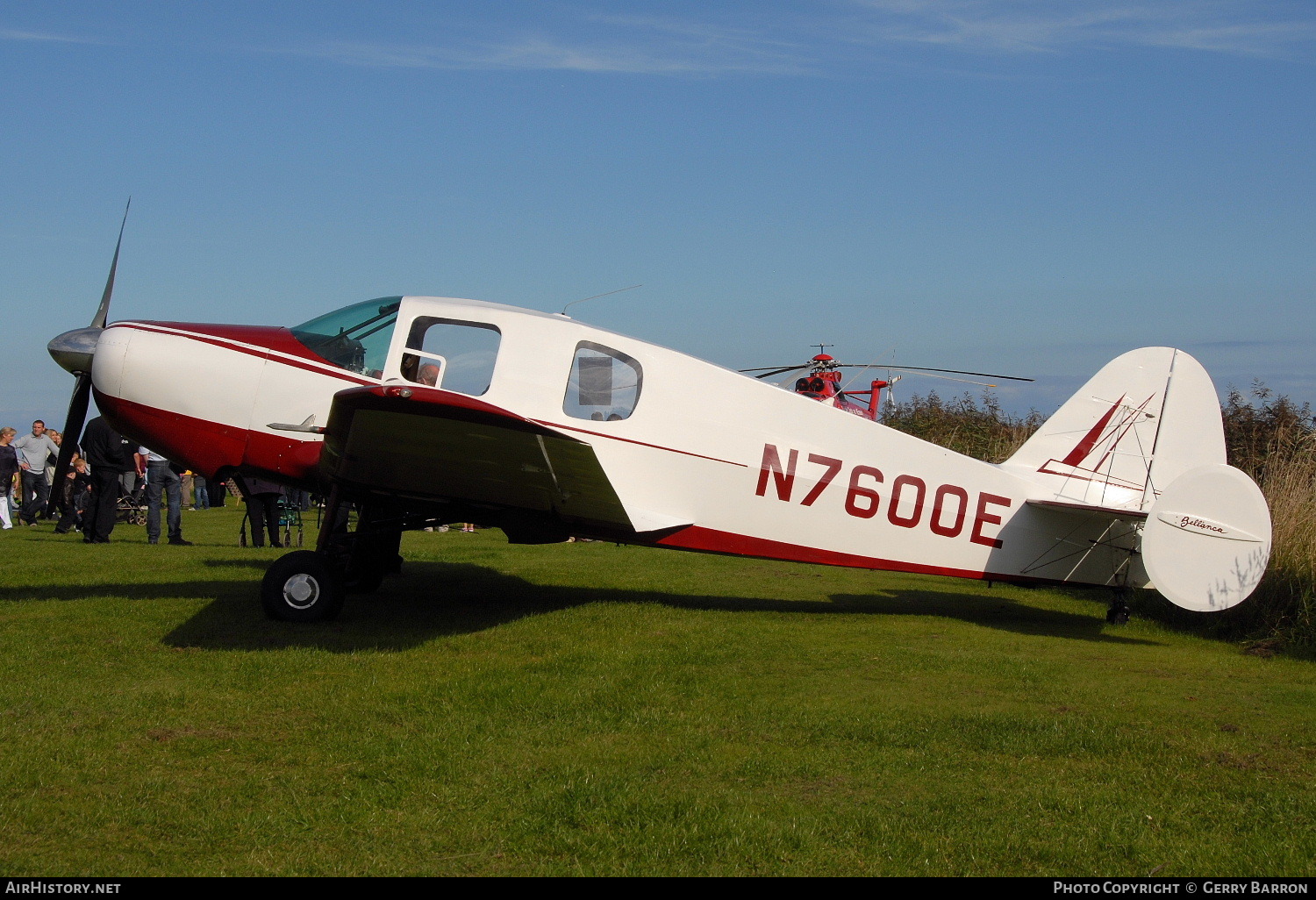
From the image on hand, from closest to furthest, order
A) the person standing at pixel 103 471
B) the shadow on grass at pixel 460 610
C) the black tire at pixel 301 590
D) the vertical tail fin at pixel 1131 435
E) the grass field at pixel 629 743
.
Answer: the grass field at pixel 629 743 < the shadow on grass at pixel 460 610 < the black tire at pixel 301 590 < the vertical tail fin at pixel 1131 435 < the person standing at pixel 103 471

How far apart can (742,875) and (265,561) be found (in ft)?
31.5

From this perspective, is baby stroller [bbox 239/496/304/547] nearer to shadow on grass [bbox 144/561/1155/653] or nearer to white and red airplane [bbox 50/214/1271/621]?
shadow on grass [bbox 144/561/1155/653]

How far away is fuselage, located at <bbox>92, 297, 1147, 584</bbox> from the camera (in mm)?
7641

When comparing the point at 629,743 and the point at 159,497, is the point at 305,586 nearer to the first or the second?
the point at 629,743

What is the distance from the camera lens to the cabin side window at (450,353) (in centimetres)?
771

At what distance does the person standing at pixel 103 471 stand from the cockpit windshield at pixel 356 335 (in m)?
7.48

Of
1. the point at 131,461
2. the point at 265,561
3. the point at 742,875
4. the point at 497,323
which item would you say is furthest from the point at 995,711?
the point at 131,461

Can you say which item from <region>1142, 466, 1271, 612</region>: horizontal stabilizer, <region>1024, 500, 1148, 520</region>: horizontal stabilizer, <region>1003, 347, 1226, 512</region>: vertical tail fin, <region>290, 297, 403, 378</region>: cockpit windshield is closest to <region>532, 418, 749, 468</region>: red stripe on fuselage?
<region>290, 297, 403, 378</region>: cockpit windshield

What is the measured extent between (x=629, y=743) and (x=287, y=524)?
11.9 metres

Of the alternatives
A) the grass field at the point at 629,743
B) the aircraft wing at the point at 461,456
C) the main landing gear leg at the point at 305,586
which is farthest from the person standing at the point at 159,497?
the aircraft wing at the point at 461,456

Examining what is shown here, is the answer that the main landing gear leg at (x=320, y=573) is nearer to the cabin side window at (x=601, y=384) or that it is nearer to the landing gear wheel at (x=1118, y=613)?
the cabin side window at (x=601, y=384)

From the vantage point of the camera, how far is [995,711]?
5629mm

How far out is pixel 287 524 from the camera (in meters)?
15.4
